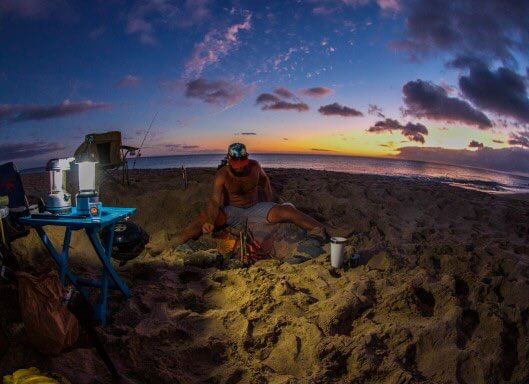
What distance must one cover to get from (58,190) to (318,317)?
2552 millimetres

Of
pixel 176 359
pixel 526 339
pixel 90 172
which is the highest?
pixel 90 172

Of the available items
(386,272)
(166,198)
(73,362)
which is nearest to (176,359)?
(73,362)

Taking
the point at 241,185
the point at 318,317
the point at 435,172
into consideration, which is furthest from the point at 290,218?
the point at 435,172

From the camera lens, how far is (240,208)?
16.8ft

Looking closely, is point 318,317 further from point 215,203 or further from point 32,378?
point 215,203

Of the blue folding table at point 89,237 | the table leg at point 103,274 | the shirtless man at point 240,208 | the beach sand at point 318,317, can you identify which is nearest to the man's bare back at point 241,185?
the shirtless man at point 240,208

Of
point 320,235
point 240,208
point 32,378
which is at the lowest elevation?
point 32,378

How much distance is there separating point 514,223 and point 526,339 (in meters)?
4.55

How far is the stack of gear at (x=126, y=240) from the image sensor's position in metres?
3.43

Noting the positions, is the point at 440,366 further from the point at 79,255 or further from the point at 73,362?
the point at 79,255

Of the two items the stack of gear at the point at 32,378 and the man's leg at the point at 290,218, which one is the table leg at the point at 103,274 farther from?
the man's leg at the point at 290,218

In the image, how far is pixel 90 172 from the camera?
3047mm

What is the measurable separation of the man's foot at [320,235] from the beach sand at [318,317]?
0.22m

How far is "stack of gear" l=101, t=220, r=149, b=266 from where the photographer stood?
3.43 metres
